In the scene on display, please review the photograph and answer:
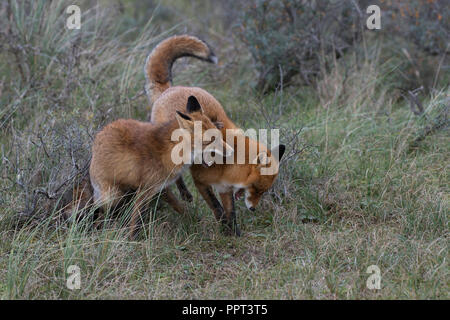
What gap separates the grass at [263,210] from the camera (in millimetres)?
4906

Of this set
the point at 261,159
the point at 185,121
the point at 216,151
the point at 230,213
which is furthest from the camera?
the point at 230,213

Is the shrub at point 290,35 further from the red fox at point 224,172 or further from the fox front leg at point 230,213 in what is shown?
the fox front leg at point 230,213

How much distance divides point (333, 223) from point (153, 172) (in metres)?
2.07

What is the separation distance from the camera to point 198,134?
208 inches

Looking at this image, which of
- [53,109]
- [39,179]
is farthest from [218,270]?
[53,109]

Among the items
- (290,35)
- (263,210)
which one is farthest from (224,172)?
(290,35)

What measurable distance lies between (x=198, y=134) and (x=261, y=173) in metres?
0.92

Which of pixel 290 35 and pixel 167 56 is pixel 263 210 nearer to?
pixel 167 56

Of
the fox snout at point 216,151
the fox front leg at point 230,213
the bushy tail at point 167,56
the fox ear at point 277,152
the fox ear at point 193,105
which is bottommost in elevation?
the fox front leg at point 230,213

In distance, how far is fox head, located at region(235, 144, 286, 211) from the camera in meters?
5.79

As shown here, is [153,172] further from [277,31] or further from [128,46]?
[128,46]

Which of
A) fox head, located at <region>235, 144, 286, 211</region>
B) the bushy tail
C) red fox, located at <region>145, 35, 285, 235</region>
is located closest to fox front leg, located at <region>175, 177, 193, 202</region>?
red fox, located at <region>145, 35, 285, 235</region>

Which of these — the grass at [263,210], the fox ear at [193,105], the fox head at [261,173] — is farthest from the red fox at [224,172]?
the fox ear at [193,105]

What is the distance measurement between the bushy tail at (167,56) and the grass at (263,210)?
807 millimetres
